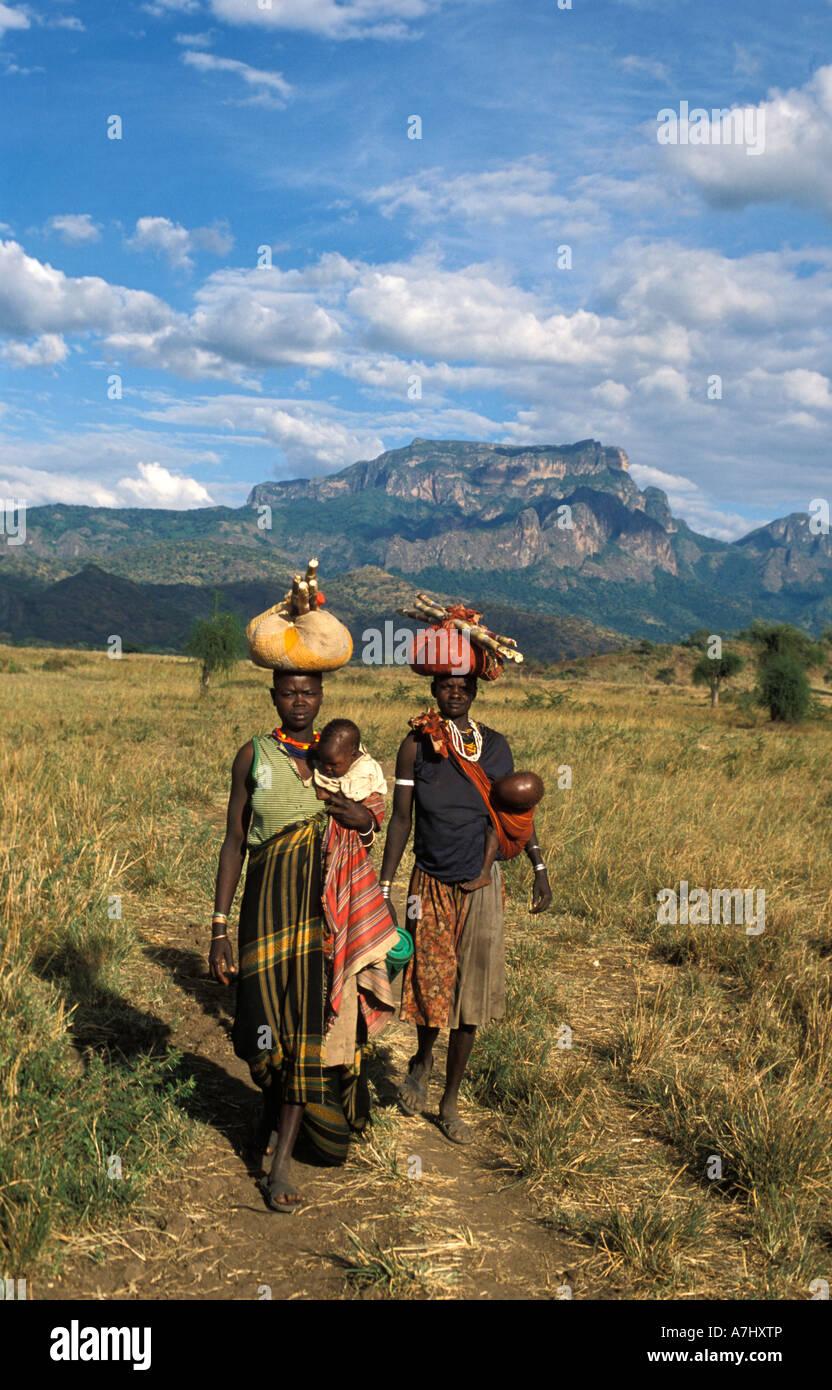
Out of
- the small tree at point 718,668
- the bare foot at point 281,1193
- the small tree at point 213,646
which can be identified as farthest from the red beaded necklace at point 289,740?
the small tree at point 718,668

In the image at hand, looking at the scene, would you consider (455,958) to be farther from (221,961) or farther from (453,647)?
(453,647)

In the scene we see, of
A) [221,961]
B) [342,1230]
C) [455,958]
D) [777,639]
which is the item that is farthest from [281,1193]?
[777,639]

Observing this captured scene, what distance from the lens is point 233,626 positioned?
110ft

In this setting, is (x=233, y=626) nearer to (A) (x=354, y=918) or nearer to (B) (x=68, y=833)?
(B) (x=68, y=833)

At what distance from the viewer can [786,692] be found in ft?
103

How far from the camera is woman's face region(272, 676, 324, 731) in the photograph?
3.40 m

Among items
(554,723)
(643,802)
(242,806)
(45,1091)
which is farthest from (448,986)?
(554,723)

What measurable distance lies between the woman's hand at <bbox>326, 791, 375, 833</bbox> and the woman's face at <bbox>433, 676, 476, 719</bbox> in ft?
2.61

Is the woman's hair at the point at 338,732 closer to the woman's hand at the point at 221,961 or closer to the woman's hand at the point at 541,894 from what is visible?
the woman's hand at the point at 221,961

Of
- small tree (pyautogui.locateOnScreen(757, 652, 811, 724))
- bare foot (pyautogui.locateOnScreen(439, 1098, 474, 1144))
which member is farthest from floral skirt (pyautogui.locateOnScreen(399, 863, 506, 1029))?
small tree (pyautogui.locateOnScreen(757, 652, 811, 724))

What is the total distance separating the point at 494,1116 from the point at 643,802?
6185 millimetres

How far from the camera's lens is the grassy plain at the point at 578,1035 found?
9.91 ft

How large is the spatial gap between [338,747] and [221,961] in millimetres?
919
